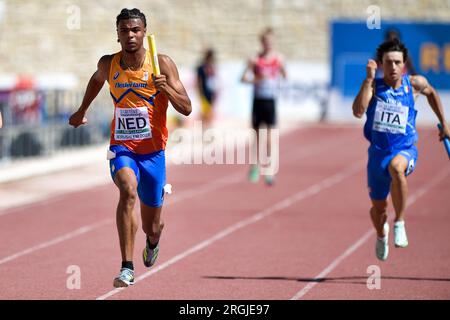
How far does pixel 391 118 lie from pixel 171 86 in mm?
2056

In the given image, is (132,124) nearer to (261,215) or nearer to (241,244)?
(241,244)

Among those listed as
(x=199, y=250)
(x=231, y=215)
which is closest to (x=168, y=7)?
(x=231, y=215)

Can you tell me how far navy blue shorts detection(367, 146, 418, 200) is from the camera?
30.7 feet

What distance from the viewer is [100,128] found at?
76.4 feet

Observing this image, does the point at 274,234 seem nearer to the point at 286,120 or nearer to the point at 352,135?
the point at 352,135

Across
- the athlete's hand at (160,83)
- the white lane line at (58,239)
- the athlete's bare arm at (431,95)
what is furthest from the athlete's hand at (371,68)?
the white lane line at (58,239)

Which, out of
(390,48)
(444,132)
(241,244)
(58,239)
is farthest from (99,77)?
(58,239)

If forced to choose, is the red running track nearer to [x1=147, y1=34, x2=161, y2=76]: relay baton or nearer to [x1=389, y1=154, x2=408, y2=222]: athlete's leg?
[x1=389, y1=154, x2=408, y2=222]: athlete's leg

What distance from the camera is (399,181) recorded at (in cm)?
923

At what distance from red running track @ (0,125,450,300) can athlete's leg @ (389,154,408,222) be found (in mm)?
602

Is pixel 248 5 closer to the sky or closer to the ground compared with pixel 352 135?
closer to the sky

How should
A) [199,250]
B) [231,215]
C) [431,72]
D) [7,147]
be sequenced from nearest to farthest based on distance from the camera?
[199,250] → [231,215] → [7,147] → [431,72]

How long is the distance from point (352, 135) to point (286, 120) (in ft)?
13.6

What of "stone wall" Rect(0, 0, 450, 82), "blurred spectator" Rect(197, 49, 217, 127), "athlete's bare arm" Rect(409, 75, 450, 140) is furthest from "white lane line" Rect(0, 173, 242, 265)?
"stone wall" Rect(0, 0, 450, 82)
